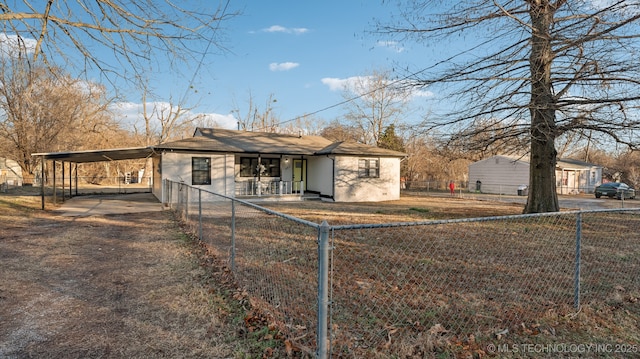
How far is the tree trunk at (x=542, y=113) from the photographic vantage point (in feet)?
25.5

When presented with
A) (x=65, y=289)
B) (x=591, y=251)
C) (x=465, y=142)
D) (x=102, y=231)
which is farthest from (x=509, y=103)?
(x=102, y=231)

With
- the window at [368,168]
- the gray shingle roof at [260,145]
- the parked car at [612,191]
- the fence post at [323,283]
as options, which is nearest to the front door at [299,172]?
the gray shingle roof at [260,145]

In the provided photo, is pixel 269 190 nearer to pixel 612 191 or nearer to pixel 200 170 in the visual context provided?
pixel 200 170

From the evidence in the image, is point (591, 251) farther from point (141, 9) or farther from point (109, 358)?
point (141, 9)

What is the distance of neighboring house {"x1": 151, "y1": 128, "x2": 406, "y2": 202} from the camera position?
16.0 m

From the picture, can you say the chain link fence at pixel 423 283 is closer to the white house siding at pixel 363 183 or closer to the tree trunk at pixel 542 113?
the tree trunk at pixel 542 113

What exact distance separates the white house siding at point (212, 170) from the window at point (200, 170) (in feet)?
0.51

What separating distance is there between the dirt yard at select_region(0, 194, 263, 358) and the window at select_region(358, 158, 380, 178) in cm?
1244

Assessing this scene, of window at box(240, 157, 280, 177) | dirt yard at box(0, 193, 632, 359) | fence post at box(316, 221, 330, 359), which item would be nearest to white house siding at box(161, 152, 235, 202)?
window at box(240, 157, 280, 177)

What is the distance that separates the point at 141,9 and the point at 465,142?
8.74 meters

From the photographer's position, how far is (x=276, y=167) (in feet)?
63.2

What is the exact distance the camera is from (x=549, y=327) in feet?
11.4

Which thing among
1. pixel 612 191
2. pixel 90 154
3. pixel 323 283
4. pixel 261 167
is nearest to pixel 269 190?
pixel 261 167

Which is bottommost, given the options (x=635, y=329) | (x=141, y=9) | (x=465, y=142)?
(x=635, y=329)
